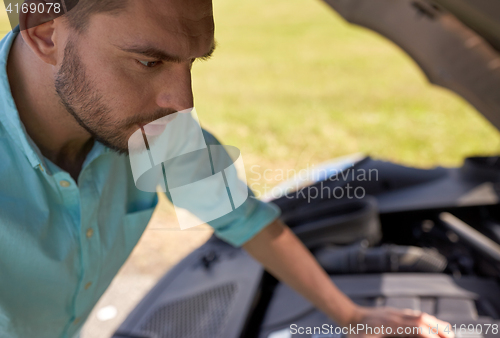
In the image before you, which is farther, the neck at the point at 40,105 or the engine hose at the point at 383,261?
the engine hose at the point at 383,261

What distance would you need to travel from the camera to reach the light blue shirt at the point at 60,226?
29.4 inches

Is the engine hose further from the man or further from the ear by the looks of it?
the ear

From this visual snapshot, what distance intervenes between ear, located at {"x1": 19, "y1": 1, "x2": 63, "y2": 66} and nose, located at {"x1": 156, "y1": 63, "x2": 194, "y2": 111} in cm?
17

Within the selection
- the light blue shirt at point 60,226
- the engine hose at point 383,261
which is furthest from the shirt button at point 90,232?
the engine hose at point 383,261

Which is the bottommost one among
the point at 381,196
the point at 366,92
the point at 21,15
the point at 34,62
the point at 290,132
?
the point at 366,92

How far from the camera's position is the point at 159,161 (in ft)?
2.68

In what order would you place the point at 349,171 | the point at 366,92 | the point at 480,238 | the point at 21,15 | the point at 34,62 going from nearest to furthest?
the point at 21,15, the point at 34,62, the point at 480,238, the point at 349,171, the point at 366,92

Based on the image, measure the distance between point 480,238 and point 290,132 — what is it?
53.7 inches

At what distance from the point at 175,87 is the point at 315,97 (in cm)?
238

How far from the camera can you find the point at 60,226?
83 cm

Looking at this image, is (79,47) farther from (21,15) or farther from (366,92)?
(366,92)

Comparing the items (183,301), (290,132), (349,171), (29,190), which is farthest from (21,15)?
(290,132)

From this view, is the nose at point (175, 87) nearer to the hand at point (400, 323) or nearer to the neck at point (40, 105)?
the neck at point (40, 105)

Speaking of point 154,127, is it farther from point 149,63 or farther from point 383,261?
point 383,261
